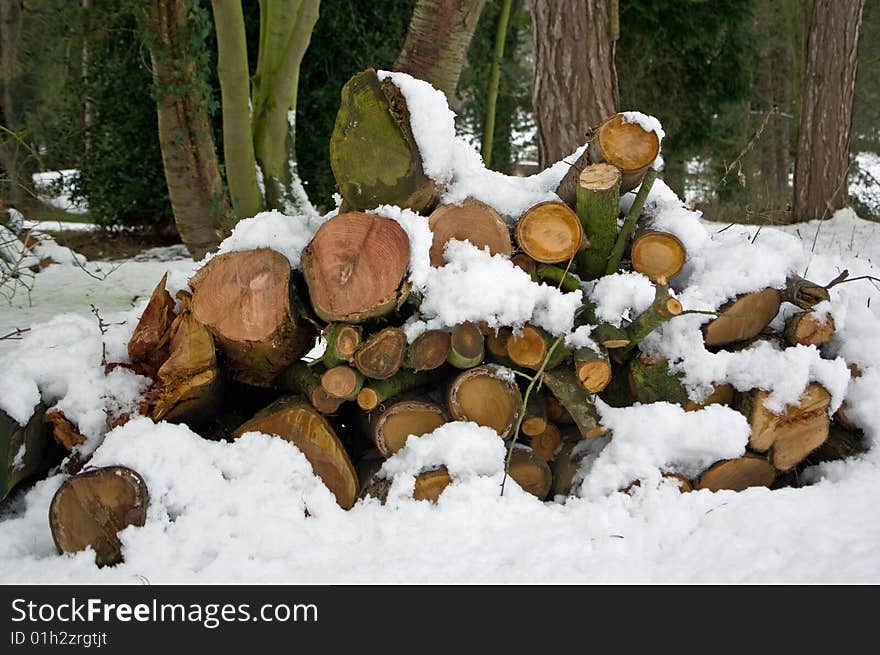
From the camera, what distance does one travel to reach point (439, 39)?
15.9 feet

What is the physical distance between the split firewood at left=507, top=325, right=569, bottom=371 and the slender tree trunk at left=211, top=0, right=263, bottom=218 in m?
3.39

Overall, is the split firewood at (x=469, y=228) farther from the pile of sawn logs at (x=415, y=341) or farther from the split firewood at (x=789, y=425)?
the split firewood at (x=789, y=425)

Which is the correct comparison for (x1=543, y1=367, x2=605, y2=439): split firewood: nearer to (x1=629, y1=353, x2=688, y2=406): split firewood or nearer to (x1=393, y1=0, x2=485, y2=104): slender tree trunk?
(x1=629, y1=353, x2=688, y2=406): split firewood

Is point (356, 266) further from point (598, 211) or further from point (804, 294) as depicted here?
point (804, 294)

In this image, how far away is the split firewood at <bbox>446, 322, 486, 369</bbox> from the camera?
7.55ft

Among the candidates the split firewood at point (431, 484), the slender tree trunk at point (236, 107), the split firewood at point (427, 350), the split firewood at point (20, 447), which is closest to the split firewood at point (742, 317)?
the split firewood at point (427, 350)

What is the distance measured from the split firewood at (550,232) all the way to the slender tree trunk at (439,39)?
2.82m

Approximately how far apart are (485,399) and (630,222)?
850mm

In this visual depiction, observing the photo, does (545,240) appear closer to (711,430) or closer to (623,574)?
(711,430)

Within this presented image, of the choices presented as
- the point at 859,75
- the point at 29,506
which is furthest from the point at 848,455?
the point at 859,75

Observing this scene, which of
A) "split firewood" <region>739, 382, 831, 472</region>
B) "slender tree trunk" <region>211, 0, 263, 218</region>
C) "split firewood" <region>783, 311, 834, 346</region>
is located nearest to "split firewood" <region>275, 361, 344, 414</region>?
"split firewood" <region>739, 382, 831, 472</region>

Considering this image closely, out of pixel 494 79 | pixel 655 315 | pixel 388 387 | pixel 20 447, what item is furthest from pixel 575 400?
pixel 494 79

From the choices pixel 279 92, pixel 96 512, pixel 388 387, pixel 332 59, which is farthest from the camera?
pixel 332 59

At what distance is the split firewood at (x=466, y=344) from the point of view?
7.55ft
